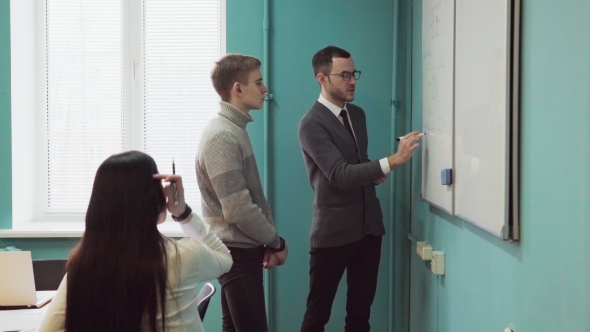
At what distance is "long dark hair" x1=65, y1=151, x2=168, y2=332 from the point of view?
1326mm

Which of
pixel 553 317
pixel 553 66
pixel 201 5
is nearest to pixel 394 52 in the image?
pixel 201 5

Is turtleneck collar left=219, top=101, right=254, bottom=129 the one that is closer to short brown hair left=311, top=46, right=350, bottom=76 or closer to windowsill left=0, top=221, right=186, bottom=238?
short brown hair left=311, top=46, right=350, bottom=76

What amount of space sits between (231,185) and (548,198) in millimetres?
1134

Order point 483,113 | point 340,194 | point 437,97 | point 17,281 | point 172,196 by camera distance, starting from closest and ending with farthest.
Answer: point 172,196 < point 483,113 < point 17,281 < point 437,97 < point 340,194

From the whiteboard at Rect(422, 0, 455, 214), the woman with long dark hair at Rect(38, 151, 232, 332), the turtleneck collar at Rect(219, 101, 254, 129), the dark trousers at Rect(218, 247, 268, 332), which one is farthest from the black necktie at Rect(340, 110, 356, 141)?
the woman with long dark hair at Rect(38, 151, 232, 332)

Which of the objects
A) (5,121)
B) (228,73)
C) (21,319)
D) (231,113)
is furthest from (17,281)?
(5,121)

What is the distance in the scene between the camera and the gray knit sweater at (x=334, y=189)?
249 centimetres

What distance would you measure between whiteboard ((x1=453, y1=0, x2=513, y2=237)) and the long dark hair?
1.02m

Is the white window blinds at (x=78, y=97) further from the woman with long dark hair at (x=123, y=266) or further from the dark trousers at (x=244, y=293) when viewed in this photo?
the woman with long dark hair at (x=123, y=266)

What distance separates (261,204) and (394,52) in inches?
54.6

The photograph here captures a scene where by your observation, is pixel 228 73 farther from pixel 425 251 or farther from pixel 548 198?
pixel 548 198

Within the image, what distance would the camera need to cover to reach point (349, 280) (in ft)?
8.87

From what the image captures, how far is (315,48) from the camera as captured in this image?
10.3ft

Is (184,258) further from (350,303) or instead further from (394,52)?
(394,52)
